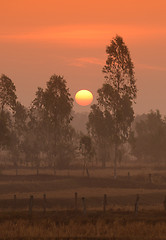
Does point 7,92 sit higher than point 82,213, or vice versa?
point 7,92

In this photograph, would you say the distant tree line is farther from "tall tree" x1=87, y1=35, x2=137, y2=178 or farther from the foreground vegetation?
the foreground vegetation

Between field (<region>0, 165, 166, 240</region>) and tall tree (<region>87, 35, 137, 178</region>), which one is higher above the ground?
tall tree (<region>87, 35, 137, 178</region>)

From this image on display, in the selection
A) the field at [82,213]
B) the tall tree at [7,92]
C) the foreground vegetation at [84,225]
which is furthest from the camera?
the tall tree at [7,92]

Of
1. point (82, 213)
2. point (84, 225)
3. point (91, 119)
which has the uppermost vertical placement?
point (91, 119)

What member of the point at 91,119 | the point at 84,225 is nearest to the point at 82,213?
the point at 84,225

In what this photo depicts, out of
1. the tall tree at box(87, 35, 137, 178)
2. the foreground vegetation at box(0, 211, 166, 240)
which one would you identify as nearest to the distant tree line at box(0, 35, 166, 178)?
the tall tree at box(87, 35, 137, 178)

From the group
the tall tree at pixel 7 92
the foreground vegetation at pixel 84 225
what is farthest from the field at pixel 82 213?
the tall tree at pixel 7 92

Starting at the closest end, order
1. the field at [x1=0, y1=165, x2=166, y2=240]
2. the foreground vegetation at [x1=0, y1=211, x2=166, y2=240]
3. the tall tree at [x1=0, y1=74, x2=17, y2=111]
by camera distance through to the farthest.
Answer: the foreground vegetation at [x1=0, y1=211, x2=166, y2=240] < the field at [x1=0, y1=165, x2=166, y2=240] < the tall tree at [x1=0, y1=74, x2=17, y2=111]

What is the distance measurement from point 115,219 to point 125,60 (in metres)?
56.3

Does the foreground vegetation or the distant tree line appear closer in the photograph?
the foreground vegetation

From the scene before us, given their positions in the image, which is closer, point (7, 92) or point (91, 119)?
point (7, 92)

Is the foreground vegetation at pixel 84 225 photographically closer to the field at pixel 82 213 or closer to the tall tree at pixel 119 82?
the field at pixel 82 213

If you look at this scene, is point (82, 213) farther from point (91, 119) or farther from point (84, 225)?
point (91, 119)

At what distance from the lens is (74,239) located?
3170cm
